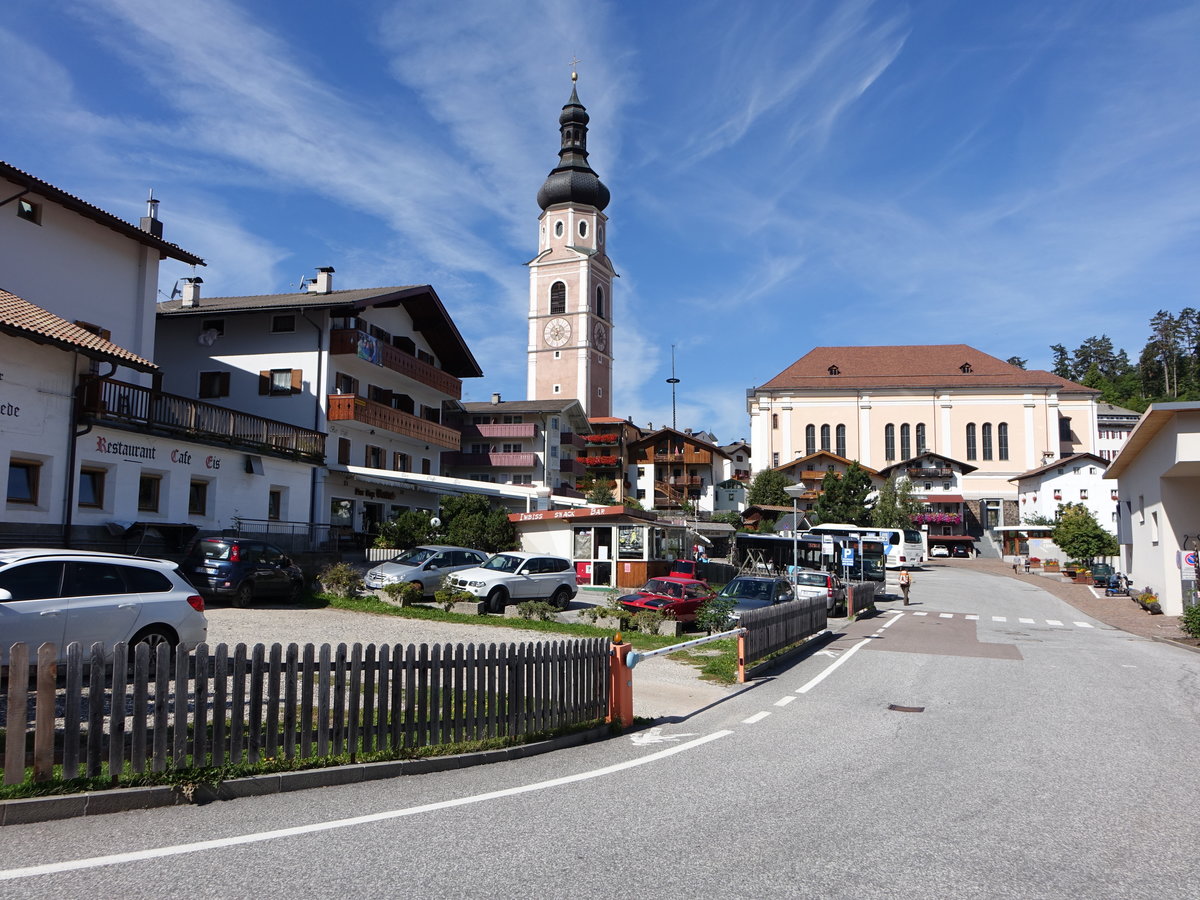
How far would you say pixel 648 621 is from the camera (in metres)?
21.1

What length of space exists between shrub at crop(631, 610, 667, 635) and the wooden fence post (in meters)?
10.1

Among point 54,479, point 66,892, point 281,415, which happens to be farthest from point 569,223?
point 66,892

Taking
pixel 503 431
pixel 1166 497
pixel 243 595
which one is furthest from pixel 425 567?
pixel 503 431

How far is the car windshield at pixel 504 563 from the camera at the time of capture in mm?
24250

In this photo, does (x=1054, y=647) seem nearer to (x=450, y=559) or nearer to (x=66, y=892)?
(x=450, y=559)

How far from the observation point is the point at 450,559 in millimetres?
25094

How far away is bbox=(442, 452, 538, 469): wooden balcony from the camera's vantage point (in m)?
66.3

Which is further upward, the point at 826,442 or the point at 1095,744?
the point at 826,442

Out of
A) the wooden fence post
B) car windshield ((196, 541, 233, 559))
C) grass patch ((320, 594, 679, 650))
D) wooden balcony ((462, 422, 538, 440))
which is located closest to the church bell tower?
wooden balcony ((462, 422, 538, 440))

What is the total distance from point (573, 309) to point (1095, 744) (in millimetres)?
88207

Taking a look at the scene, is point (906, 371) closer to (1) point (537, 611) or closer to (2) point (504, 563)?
(2) point (504, 563)

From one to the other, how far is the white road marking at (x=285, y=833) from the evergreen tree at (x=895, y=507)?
67024mm

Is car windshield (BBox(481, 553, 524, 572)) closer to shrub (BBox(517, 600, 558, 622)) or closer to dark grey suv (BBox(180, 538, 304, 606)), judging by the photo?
shrub (BBox(517, 600, 558, 622))

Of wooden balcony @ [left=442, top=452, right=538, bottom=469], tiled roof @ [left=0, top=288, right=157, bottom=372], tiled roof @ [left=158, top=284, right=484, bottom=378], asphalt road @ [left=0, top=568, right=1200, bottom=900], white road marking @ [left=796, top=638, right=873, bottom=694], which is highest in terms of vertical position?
tiled roof @ [left=158, top=284, right=484, bottom=378]
